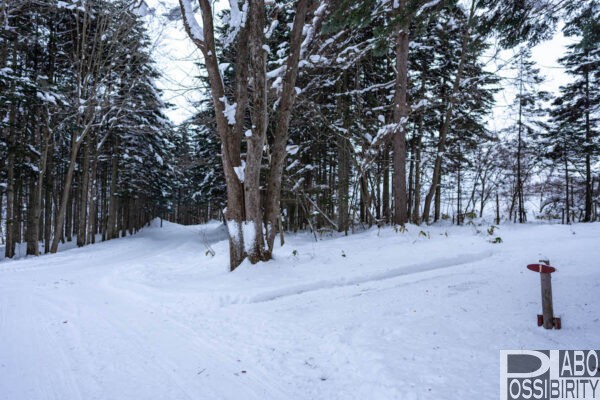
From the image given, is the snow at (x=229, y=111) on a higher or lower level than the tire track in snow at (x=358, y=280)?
higher

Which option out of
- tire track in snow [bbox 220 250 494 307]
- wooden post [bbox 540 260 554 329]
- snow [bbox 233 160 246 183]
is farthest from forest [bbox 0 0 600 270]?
wooden post [bbox 540 260 554 329]

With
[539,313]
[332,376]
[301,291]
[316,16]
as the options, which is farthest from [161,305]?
[316,16]

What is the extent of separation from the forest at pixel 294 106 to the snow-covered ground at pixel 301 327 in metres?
1.97

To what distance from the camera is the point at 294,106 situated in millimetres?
9453

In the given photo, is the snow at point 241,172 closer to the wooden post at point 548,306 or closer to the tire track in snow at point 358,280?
the tire track in snow at point 358,280

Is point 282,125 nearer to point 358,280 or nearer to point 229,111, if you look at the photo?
point 229,111

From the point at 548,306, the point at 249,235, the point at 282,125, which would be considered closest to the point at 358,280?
the point at 249,235

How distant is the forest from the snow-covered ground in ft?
6.47

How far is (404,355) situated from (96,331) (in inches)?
148

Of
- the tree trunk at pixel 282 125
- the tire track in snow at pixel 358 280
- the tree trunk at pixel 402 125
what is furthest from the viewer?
the tree trunk at pixel 402 125

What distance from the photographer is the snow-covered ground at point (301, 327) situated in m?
2.62

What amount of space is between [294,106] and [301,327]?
7.16m

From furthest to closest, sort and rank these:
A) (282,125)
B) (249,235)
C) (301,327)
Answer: (282,125)
(249,235)
(301,327)

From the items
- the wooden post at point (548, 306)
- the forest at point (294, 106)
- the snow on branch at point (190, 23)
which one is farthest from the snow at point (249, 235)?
the wooden post at point (548, 306)
